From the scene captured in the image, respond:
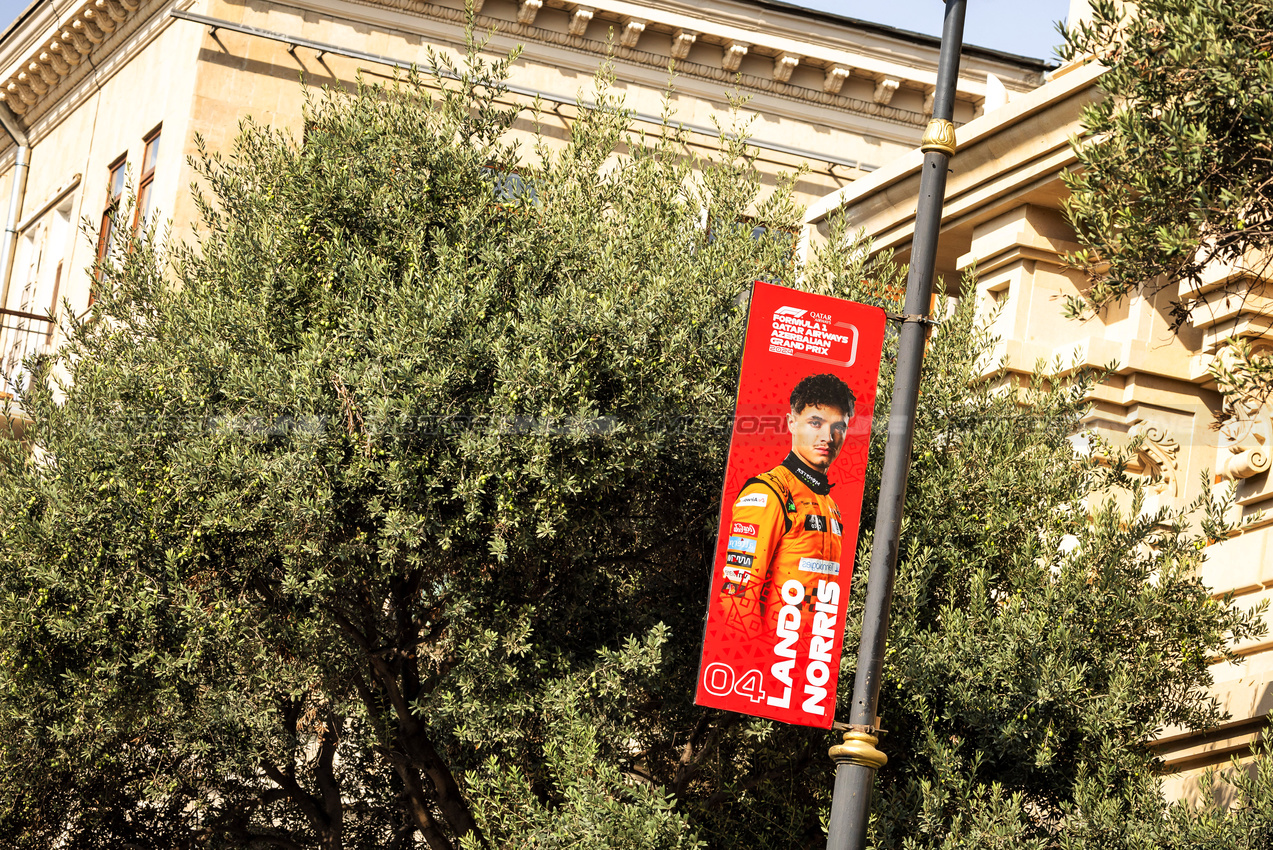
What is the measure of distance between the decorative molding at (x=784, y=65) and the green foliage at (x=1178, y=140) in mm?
14084

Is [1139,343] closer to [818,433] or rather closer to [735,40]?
[818,433]

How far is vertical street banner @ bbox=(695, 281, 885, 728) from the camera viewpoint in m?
9.06

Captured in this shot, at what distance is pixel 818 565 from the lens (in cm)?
902

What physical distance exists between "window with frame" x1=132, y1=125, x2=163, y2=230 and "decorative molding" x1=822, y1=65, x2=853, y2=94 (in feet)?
34.4

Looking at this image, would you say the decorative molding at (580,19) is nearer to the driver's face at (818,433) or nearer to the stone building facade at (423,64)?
the stone building facade at (423,64)

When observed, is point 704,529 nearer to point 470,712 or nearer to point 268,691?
point 470,712

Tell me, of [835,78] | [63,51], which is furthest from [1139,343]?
[63,51]

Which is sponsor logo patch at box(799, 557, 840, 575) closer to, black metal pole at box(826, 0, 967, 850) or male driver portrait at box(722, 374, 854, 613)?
male driver portrait at box(722, 374, 854, 613)

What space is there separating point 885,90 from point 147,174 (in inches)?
464

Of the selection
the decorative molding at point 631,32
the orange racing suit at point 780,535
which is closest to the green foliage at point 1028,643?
the orange racing suit at point 780,535

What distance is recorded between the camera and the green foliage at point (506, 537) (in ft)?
34.8

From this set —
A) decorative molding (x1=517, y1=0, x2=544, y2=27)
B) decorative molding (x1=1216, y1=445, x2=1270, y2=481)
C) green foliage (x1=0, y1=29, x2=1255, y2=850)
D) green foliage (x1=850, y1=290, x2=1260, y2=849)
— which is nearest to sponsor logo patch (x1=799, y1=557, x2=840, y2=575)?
green foliage (x1=0, y1=29, x2=1255, y2=850)

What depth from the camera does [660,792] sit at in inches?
393

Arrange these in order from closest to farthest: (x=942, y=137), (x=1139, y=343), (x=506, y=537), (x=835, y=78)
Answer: (x=942, y=137)
(x=506, y=537)
(x=1139, y=343)
(x=835, y=78)
